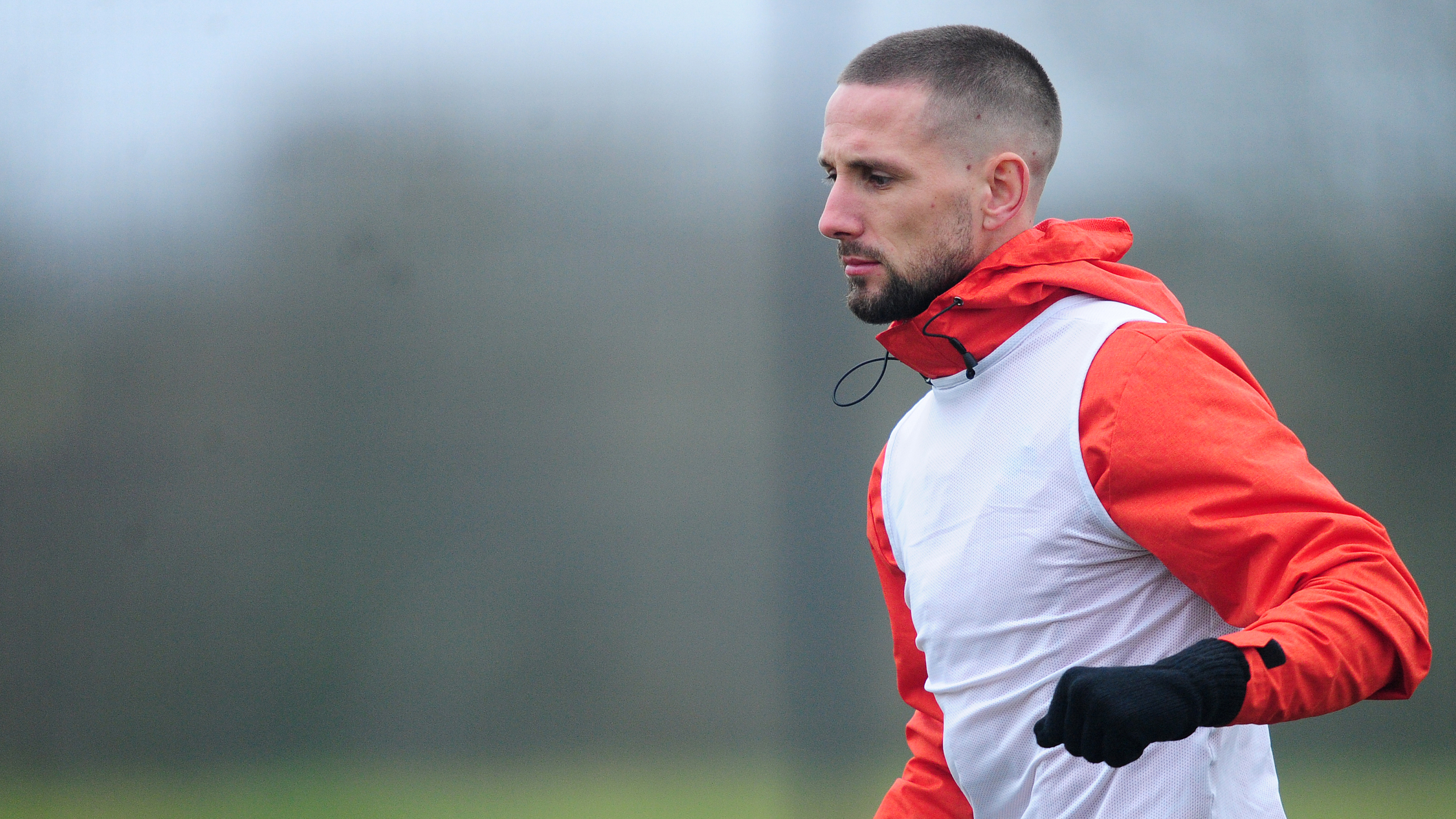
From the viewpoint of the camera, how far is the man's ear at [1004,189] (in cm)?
94

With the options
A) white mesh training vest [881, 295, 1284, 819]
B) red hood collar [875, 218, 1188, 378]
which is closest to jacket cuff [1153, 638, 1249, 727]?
white mesh training vest [881, 295, 1284, 819]

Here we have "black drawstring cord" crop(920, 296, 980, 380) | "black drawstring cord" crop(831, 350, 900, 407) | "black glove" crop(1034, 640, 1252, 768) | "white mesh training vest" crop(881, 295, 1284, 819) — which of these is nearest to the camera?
"black glove" crop(1034, 640, 1252, 768)

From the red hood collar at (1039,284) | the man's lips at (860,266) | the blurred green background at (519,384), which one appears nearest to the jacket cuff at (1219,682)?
the red hood collar at (1039,284)

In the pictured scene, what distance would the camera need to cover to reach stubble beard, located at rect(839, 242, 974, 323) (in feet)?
3.06

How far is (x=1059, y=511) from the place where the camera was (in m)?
0.81

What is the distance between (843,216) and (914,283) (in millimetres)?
91

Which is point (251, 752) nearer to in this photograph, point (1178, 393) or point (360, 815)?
point (360, 815)

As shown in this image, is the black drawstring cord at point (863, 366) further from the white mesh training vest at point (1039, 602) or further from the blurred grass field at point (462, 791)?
the blurred grass field at point (462, 791)

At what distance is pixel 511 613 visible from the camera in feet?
5.55

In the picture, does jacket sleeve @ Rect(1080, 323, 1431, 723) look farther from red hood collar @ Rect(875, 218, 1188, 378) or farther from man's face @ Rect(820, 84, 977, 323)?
man's face @ Rect(820, 84, 977, 323)

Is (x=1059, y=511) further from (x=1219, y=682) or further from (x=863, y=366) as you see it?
(x=863, y=366)

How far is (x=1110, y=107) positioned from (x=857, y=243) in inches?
41.2

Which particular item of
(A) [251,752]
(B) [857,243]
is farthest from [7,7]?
(B) [857,243]

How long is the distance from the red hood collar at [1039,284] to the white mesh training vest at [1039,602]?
16mm
